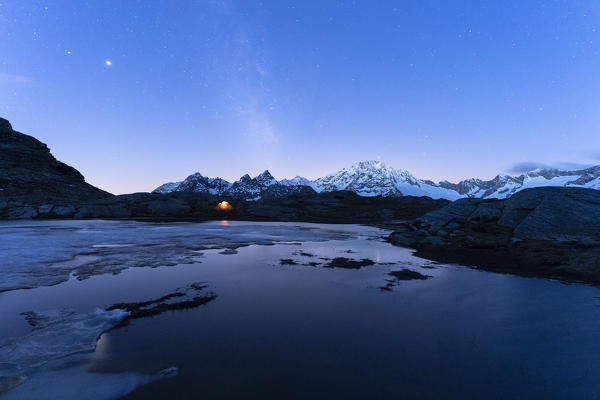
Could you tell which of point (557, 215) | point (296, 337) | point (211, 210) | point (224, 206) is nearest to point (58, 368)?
point (296, 337)

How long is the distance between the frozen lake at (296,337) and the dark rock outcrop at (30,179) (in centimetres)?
6259

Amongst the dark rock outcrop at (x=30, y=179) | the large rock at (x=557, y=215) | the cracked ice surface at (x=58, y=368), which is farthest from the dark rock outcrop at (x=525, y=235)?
the dark rock outcrop at (x=30, y=179)

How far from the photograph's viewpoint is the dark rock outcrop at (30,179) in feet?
179

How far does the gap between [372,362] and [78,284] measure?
35.1 feet

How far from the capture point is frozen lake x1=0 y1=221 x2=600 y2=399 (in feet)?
14.9

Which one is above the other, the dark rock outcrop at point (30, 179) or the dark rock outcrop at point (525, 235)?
the dark rock outcrop at point (30, 179)

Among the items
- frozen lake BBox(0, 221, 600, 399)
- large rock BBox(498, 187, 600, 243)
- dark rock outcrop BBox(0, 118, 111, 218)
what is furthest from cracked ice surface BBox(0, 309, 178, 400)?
dark rock outcrop BBox(0, 118, 111, 218)

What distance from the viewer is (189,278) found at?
35.5ft

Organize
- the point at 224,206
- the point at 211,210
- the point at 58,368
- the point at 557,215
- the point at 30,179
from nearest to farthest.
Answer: the point at 58,368, the point at 557,215, the point at 211,210, the point at 224,206, the point at 30,179

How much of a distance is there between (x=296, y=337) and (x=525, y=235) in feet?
77.8

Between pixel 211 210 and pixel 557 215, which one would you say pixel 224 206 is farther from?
pixel 557 215

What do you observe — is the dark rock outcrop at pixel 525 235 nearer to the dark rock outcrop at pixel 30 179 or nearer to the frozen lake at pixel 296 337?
the frozen lake at pixel 296 337

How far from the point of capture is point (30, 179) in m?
75.5

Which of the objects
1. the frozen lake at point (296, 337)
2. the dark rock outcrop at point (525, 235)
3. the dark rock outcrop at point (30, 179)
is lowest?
the frozen lake at point (296, 337)
